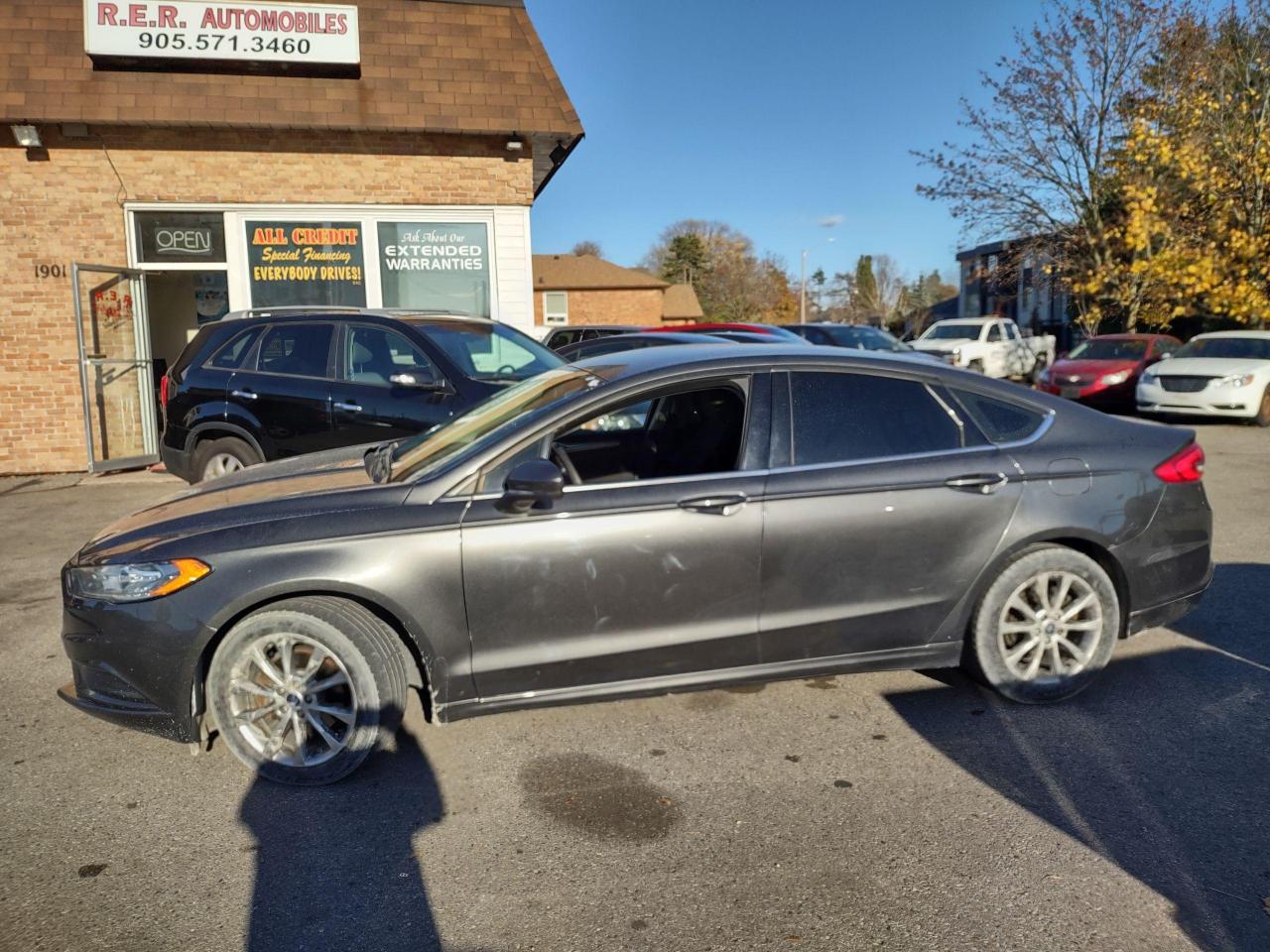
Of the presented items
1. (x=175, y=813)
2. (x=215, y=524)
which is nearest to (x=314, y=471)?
(x=215, y=524)

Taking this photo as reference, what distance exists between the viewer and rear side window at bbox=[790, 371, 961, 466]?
12.7 ft

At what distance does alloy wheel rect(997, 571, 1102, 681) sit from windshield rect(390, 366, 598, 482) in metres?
2.07

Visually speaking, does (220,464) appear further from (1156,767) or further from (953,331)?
(953,331)

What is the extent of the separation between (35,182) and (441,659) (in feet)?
34.8

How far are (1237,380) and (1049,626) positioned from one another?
12.9m

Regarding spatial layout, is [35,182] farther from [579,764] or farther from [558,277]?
[558,277]

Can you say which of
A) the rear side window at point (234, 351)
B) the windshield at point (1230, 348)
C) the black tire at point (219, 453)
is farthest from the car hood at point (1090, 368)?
the black tire at point (219, 453)

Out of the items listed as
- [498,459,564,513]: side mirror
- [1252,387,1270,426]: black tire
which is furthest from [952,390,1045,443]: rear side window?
[1252,387,1270,426]: black tire

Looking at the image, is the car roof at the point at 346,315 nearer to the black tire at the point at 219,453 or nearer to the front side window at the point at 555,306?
the black tire at the point at 219,453

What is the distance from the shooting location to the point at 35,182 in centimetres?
1102

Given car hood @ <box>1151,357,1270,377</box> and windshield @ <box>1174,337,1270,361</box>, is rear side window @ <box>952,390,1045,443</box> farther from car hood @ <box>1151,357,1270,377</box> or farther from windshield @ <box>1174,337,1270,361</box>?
windshield @ <box>1174,337,1270,361</box>

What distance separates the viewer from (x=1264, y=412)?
1460 centimetres

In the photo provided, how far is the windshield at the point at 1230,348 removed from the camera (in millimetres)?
15195

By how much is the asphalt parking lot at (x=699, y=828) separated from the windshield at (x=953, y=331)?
1971cm
